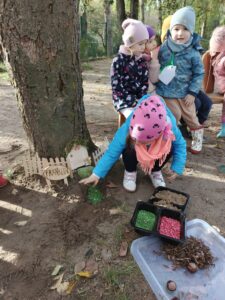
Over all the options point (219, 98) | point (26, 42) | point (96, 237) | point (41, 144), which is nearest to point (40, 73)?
A: point (26, 42)

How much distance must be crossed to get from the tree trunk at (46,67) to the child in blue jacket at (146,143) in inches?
17.6

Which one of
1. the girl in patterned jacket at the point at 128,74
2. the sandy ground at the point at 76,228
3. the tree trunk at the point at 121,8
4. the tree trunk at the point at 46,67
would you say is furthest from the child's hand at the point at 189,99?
the tree trunk at the point at 121,8

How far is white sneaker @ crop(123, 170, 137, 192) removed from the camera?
8.67 feet

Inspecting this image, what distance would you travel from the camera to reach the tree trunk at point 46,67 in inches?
83.0

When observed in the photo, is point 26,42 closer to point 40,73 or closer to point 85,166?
point 40,73

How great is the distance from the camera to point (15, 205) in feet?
8.22

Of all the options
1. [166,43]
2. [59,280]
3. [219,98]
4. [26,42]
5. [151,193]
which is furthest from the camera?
[219,98]

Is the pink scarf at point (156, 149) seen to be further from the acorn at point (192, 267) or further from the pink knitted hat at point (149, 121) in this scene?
the acorn at point (192, 267)

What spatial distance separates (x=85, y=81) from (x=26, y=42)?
5.21m

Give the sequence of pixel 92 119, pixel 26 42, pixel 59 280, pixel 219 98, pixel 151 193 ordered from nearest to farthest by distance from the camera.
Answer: pixel 59 280 < pixel 26 42 < pixel 151 193 < pixel 219 98 < pixel 92 119

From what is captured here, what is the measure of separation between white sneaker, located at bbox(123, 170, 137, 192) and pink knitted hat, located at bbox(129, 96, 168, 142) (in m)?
0.55

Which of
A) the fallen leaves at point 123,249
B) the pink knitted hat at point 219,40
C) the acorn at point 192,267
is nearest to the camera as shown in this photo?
the acorn at point 192,267

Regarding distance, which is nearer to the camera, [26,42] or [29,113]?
[26,42]

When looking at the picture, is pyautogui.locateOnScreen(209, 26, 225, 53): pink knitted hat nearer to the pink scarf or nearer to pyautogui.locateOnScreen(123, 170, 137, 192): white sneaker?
the pink scarf
